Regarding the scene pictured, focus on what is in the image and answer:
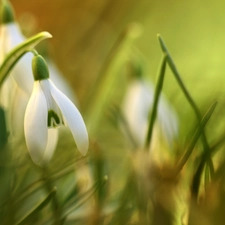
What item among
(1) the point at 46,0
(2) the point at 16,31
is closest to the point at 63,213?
(2) the point at 16,31

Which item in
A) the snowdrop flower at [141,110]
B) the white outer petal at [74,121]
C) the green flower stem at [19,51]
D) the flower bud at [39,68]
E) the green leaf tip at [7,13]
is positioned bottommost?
the snowdrop flower at [141,110]

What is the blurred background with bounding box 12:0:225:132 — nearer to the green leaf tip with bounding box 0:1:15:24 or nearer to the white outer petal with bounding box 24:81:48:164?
the green leaf tip with bounding box 0:1:15:24

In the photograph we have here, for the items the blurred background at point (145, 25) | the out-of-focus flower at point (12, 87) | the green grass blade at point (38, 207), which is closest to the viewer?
the green grass blade at point (38, 207)

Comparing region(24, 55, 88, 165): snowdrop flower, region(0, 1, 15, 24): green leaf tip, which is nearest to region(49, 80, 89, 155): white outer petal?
region(24, 55, 88, 165): snowdrop flower

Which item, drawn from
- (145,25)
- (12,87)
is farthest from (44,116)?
(145,25)

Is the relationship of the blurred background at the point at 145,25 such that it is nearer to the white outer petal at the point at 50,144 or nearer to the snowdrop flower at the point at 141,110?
the snowdrop flower at the point at 141,110

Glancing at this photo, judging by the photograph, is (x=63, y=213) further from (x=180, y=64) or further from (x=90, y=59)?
(x=180, y=64)

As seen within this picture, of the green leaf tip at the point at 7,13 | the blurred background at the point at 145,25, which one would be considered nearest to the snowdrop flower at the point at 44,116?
the green leaf tip at the point at 7,13
